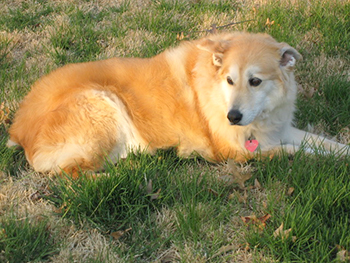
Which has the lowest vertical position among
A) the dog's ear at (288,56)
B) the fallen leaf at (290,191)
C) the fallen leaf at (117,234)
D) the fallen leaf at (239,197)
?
the fallen leaf at (117,234)

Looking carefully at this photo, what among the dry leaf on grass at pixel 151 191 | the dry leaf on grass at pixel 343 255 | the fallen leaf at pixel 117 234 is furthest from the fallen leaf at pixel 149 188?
the dry leaf on grass at pixel 343 255

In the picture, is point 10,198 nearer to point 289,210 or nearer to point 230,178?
point 230,178

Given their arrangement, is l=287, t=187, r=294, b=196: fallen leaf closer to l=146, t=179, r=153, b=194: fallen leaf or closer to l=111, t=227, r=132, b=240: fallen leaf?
l=146, t=179, r=153, b=194: fallen leaf

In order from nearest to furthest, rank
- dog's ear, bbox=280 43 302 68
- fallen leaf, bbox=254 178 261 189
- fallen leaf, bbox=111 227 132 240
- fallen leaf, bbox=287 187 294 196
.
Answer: fallen leaf, bbox=111 227 132 240 → fallen leaf, bbox=287 187 294 196 → fallen leaf, bbox=254 178 261 189 → dog's ear, bbox=280 43 302 68

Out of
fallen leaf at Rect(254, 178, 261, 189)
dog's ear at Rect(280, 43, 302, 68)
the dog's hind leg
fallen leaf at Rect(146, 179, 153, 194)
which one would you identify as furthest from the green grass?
dog's ear at Rect(280, 43, 302, 68)

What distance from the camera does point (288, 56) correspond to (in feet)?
10.6

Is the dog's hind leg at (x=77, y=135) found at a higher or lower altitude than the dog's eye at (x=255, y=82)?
lower

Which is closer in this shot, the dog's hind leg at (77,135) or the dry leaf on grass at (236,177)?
the dry leaf on grass at (236,177)

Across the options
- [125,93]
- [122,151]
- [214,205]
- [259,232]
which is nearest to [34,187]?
[122,151]

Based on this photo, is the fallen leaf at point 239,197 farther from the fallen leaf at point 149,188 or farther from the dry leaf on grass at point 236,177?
the fallen leaf at point 149,188

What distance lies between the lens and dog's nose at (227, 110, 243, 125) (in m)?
3.09

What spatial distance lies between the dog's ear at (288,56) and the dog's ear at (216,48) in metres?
0.47

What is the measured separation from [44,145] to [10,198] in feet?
1.60

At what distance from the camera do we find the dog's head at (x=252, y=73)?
123 inches
